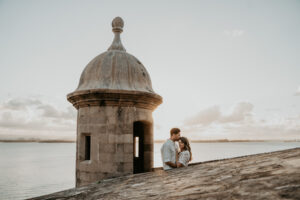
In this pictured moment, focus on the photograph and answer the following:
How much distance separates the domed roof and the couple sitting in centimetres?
180

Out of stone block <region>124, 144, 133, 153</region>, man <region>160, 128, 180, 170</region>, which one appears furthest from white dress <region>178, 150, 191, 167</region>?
stone block <region>124, 144, 133, 153</region>

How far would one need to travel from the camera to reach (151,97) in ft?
19.4

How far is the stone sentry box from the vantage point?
5527 mm

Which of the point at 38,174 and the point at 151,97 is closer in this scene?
the point at 151,97

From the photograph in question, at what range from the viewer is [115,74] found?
19.7ft

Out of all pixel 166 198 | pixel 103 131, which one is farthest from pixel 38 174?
pixel 166 198

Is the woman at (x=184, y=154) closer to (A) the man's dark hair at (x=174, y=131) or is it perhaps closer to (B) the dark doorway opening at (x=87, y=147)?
(A) the man's dark hair at (x=174, y=131)

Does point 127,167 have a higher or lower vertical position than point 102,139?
lower

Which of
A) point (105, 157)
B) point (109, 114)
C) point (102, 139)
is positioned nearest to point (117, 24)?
point (109, 114)

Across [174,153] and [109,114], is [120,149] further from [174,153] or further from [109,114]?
[174,153]

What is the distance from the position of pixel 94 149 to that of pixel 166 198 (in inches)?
142

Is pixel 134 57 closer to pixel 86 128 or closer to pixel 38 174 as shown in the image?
pixel 86 128

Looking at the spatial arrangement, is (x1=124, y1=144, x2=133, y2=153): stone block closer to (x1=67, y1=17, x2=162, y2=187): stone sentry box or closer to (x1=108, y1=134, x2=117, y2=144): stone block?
(x1=67, y1=17, x2=162, y2=187): stone sentry box

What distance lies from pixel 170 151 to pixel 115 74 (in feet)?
8.20
